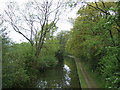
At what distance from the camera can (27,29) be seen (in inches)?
184

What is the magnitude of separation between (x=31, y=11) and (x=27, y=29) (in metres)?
0.81

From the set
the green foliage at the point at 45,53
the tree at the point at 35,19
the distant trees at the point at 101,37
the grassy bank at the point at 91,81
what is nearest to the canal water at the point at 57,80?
the grassy bank at the point at 91,81

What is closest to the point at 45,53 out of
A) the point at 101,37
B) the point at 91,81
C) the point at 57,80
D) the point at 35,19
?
the point at 57,80

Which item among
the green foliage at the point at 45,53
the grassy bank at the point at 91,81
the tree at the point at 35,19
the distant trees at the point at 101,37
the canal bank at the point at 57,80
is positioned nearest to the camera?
the distant trees at the point at 101,37

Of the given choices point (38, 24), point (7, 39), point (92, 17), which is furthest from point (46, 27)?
point (7, 39)

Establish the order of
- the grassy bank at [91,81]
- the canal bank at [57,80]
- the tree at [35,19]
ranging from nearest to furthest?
the grassy bank at [91,81] → the tree at [35,19] → the canal bank at [57,80]

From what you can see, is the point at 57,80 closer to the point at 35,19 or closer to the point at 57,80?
the point at 57,80

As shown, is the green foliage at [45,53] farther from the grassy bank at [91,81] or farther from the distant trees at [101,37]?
the grassy bank at [91,81]

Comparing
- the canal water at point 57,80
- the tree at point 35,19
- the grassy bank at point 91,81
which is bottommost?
the canal water at point 57,80

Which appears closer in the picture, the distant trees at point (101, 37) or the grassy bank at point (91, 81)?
the distant trees at point (101, 37)

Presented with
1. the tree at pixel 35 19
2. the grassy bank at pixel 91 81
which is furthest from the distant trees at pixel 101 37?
the tree at pixel 35 19

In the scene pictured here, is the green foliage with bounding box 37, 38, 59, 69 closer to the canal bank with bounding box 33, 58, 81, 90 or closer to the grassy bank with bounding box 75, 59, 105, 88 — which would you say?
the canal bank with bounding box 33, 58, 81, 90

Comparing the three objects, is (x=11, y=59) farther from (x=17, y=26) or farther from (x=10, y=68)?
(x=17, y=26)

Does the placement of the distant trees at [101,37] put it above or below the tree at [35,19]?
below
